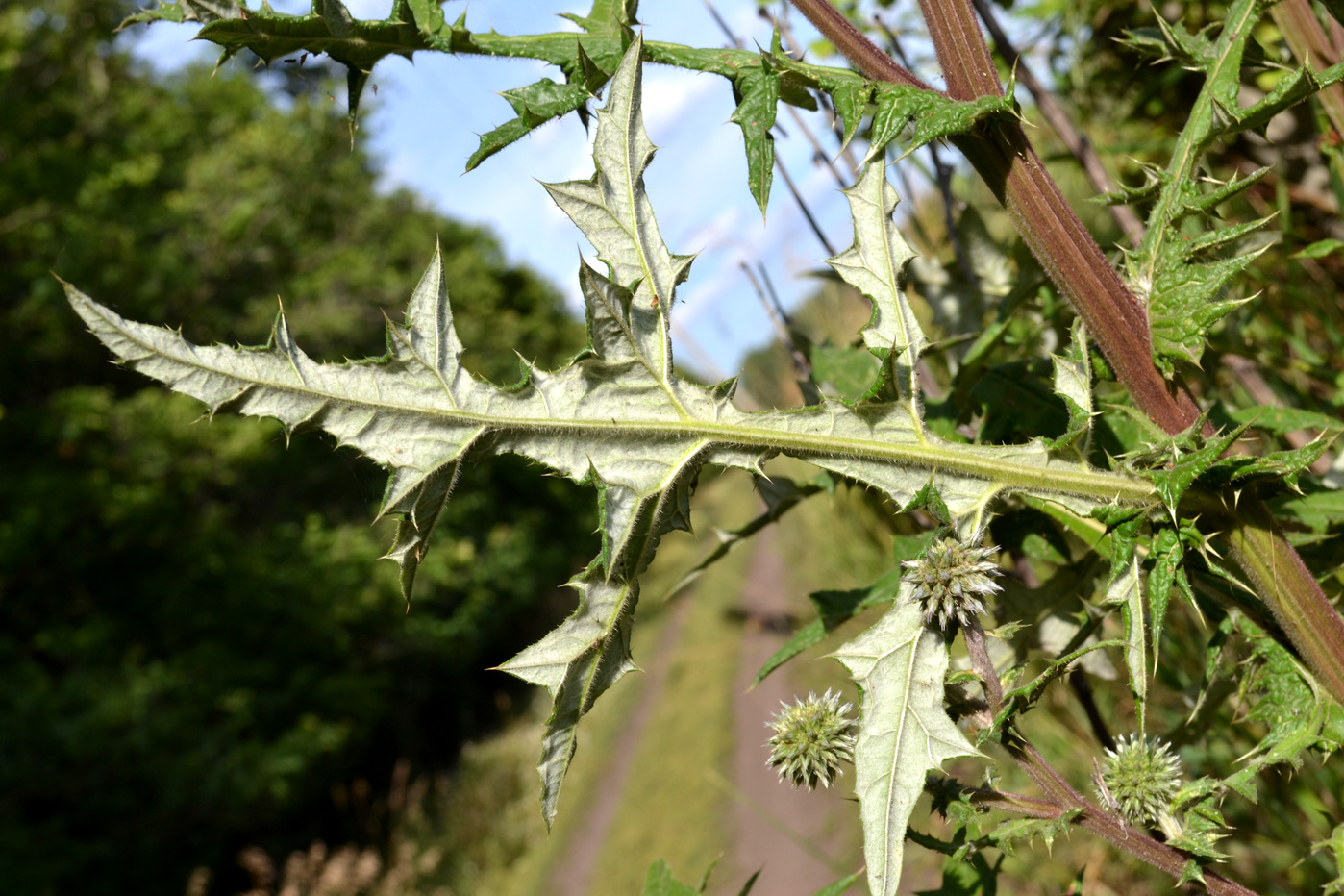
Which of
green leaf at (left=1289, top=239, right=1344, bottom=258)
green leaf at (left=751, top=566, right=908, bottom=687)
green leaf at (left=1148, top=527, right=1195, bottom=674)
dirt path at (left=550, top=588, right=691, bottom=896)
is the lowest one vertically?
dirt path at (left=550, top=588, right=691, bottom=896)

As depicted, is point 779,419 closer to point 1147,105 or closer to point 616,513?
point 616,513

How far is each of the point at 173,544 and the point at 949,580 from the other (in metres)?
8.89

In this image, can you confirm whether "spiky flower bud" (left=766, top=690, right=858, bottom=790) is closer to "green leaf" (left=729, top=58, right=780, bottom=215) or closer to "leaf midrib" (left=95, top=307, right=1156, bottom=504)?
"leaf midrib" (left=95, top=307, right=1156, bottom=504)

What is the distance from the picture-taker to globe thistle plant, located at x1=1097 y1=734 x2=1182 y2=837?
844mm

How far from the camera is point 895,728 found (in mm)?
774

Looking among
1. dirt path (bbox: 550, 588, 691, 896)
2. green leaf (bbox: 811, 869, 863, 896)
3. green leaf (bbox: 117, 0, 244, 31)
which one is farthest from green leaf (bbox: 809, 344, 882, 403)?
dirt path (bbox: 550, 588, 691, 896)

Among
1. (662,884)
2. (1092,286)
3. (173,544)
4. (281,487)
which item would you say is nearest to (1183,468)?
(1092,286)

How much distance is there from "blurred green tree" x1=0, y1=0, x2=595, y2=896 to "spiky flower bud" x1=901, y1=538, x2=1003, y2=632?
5701 millimetres

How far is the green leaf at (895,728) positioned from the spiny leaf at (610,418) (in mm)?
122

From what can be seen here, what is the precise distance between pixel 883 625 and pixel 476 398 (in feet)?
1.40

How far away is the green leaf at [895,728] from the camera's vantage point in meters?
0.74

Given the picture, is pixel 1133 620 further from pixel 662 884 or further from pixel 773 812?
pixel 773 812

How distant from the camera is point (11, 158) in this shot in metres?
7.89

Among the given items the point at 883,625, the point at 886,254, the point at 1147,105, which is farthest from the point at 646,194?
the point at 1147,105
